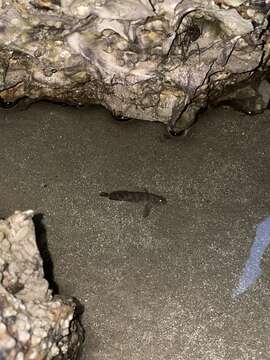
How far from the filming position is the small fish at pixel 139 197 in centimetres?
276

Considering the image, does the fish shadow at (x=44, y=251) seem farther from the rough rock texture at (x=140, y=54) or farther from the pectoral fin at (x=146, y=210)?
the rough rock texture at (x=140, y=54)

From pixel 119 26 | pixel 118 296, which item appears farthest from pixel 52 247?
pixel 119 26

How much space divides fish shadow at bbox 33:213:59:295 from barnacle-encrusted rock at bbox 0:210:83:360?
1.04 ft

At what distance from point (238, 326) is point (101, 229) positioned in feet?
2.37

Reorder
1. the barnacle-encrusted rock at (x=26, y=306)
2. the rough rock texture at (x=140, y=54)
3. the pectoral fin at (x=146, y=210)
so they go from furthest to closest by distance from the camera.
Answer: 1. the pectoral fin at (x=146, y=210)
2. the rough rock texture at (x=140, y=54)
3. the barnacle-encrusted rock at (x=26, y=306)

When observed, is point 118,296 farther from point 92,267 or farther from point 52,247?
point 52,247

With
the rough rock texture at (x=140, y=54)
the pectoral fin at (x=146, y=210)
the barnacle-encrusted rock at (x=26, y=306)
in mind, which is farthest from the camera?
the pectoral fin at (x=146, y=210)

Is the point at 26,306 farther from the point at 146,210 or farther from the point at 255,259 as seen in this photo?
the point at 255,259

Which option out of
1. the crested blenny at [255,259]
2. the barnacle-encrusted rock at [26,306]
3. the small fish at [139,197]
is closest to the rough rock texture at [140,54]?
the small fish at [139,197]

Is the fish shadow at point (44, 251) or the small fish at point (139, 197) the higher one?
the small fish at point (139, 197)

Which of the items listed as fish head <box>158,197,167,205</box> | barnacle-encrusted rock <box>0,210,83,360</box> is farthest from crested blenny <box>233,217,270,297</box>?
barnacle-encrusted rock <box>0,210,83,360</box>

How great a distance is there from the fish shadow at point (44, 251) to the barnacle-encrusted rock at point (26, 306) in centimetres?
32

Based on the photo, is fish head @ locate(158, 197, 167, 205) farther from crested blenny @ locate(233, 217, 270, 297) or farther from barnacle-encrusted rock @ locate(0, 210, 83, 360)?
barnacle-encrusted rock @ locate(0, 210, 83, 360)

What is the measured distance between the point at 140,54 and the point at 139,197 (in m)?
0.64
